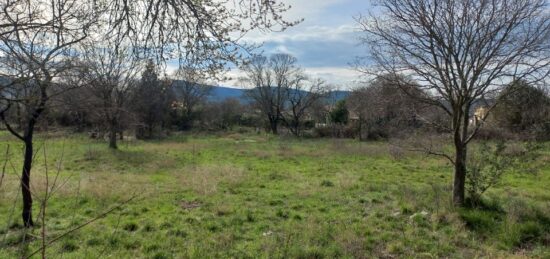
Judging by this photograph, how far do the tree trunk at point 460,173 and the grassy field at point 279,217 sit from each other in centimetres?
26

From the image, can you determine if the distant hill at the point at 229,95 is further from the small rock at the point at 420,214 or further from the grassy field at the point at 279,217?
the small rock at the point at 420,214

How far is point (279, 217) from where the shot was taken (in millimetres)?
8859

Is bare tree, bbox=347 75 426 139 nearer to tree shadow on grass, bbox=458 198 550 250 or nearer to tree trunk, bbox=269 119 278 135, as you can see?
tree shadow on grass, bbox=458 198 550 250

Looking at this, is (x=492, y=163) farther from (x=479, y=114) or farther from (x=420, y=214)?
(x=420, y=214)

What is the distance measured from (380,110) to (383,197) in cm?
275

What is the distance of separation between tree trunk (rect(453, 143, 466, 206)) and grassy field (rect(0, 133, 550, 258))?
26cm

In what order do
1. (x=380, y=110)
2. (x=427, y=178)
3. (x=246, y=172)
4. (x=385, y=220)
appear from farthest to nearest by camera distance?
(x=246, y=172) < (x=427, y=178) < (x=380, y=110) < (x=385, y=220)

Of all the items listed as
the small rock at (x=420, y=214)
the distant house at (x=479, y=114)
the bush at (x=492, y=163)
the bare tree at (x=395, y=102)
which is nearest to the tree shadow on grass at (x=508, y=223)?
the bush at (x=492, y=163)

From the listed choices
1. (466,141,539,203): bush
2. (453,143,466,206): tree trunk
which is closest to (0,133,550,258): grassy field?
(453,143,466,206): tree trunk

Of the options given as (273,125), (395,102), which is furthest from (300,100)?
(395,102)

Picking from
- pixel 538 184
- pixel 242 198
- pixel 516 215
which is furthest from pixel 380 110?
pixel 538 184

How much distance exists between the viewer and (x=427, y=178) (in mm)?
14555

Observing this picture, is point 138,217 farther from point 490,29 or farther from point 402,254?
point 490,29

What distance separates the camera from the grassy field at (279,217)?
638 cm
